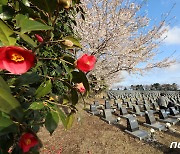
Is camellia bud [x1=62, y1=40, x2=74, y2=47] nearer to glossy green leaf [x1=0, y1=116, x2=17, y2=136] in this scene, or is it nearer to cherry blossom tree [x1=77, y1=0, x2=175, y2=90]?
glossy green leaf [x1=0, y1=116, x2=17, y2=136]

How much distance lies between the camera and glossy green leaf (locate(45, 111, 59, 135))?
2.93ft

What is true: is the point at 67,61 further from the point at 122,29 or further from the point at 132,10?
the point at 132,10

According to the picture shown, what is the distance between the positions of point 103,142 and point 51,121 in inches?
261

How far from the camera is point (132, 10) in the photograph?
9.55m

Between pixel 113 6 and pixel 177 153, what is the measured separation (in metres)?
6.47

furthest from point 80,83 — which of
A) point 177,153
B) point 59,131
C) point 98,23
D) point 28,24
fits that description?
point 98,23

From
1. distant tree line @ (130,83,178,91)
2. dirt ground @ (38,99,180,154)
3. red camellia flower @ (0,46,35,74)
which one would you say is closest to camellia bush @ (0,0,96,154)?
red camellia flower @ (0,46,35,74)

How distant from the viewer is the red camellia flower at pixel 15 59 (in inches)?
21.9

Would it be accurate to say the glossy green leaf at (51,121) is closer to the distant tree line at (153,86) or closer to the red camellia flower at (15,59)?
the red camellia flower at (15,59)

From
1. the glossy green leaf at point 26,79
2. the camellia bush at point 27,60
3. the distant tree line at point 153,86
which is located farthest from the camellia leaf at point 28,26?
the distant tree line at point 153,86

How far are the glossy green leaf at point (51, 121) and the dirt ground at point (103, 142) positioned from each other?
5.43 m

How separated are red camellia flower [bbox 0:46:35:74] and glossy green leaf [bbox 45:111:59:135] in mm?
388

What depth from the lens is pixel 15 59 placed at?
0.57 m

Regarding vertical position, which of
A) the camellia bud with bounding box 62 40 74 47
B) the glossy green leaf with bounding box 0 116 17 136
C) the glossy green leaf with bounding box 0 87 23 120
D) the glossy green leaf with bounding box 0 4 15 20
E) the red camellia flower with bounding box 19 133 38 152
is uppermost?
the glossy green leaf with bounding box 0 4 15 20
